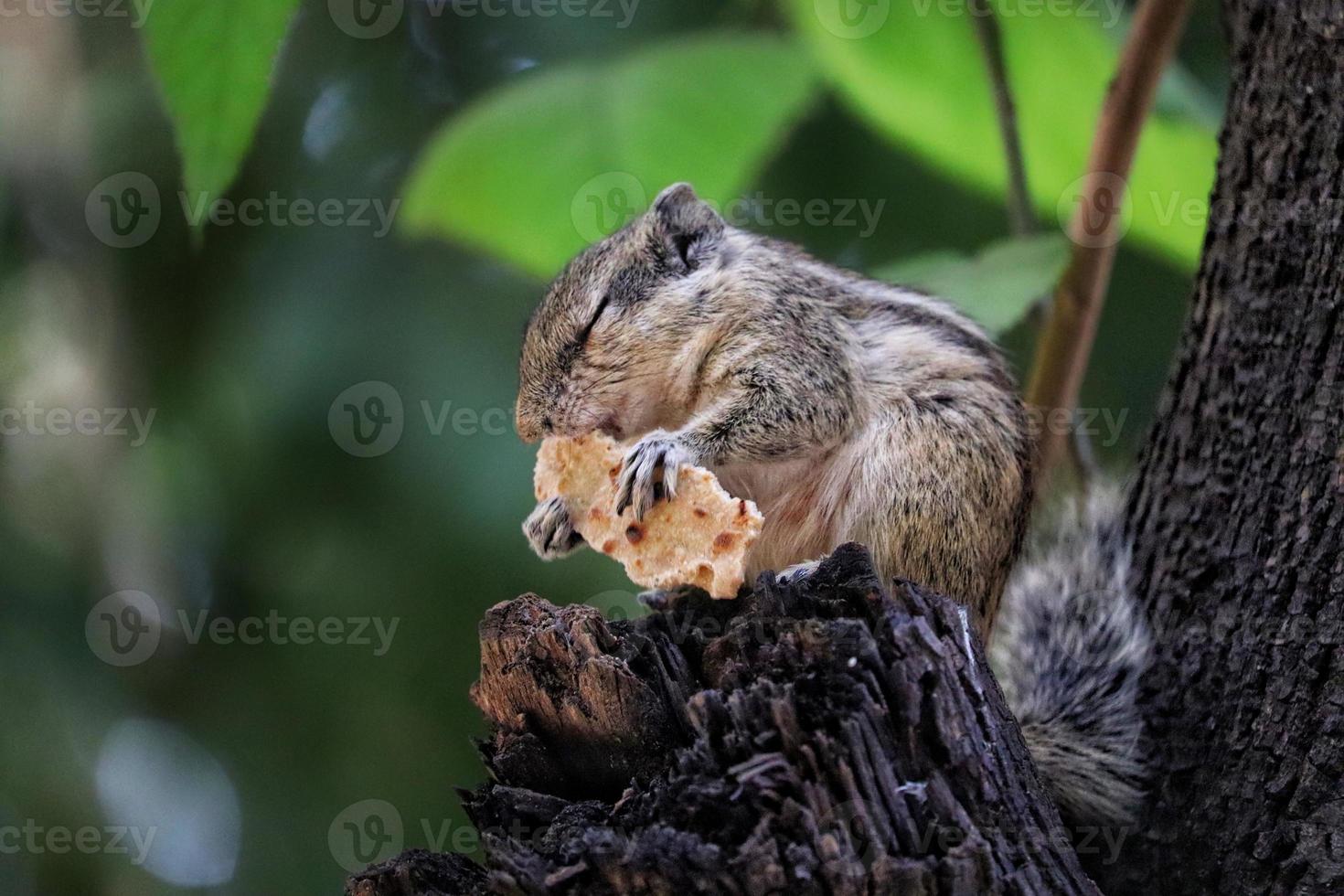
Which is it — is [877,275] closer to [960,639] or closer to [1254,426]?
[1254,426]

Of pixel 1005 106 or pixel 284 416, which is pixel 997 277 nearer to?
pixel 1005 106

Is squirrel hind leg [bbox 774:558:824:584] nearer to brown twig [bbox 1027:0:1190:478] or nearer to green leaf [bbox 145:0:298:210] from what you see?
brown twig [bbox 1027:0:1190:478]

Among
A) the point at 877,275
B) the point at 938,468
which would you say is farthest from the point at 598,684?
the point at 877,275

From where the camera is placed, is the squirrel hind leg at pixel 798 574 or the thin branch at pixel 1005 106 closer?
the squirrel hind leg at pixel 798 574

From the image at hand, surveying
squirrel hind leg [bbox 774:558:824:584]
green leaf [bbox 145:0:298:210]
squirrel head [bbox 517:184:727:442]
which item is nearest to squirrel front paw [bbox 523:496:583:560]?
squirrel head [bbox 517:184:727:442]

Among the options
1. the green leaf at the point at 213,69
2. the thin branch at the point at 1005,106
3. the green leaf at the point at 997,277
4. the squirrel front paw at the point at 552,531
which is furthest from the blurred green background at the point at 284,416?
the green leaf at the point at 213,69

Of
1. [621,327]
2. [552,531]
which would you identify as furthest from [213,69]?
[552,531]

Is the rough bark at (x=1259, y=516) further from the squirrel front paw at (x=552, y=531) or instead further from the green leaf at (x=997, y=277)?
the squirrel front paw at (x=552, y=531)
